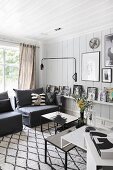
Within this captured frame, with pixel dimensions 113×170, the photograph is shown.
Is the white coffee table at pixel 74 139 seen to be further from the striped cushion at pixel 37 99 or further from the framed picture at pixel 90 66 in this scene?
the striped cushion at pixel 37 99

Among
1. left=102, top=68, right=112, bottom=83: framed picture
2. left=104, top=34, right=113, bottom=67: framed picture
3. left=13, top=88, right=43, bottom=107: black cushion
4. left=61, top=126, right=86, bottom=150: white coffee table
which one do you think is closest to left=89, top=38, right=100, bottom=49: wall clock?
left=104, top=34, right=113, bottom=67: framed picture

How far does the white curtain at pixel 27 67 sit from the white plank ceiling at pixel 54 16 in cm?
70

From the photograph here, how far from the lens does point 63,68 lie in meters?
4.39

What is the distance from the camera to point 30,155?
Answer: 2.41 m

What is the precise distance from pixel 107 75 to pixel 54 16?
1.67 meters

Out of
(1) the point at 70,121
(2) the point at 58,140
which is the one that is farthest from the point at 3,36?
(2) the point at 58,140

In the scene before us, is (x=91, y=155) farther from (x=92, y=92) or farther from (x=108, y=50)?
(x=108, y=50)

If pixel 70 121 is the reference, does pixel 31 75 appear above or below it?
above

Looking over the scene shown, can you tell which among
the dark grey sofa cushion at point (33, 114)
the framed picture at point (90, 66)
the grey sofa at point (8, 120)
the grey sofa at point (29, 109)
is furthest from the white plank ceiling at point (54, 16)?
the dark grey sofa cushion at point (33, 114)

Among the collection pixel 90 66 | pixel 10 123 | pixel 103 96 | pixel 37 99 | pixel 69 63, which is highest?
pixel 69 63

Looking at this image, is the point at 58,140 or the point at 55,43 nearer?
the point at 58,140

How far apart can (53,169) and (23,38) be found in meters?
3.60

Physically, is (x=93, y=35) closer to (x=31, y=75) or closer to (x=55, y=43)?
(x=55, y=43)

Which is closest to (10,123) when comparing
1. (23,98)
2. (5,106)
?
(5,106)
